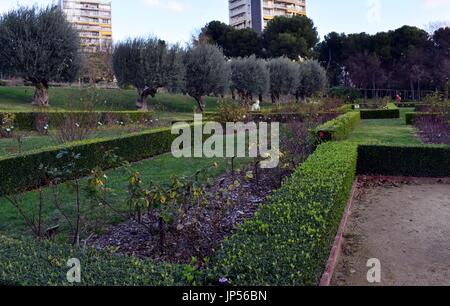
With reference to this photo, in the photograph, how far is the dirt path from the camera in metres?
3.87

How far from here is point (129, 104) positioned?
1123 inches

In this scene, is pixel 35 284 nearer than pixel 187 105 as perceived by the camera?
Yes

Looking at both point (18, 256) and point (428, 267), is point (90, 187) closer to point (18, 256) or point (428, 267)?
point (18, 256)

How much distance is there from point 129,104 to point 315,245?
26.9 metres

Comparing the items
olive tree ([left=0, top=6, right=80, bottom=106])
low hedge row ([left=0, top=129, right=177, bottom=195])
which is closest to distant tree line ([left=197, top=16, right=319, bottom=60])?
olive tree ([left=0, top=6, right=80, bottom=106])

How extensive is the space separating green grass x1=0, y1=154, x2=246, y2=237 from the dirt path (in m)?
2.39

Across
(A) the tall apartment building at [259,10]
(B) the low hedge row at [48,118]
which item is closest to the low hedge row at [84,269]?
(B) the low hedge row at [48,118]

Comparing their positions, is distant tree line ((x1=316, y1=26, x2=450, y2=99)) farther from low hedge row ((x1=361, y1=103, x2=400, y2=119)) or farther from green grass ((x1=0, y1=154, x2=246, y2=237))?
green grass ((x1=0, y1=154, x2=246, y2=237))

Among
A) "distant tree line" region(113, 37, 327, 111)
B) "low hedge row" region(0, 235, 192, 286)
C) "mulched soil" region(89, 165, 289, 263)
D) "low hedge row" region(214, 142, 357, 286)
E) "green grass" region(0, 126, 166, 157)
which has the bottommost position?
"mulched soil" region(89, 165, 289, 263)

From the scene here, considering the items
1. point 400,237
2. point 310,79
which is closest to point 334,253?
point 400,237

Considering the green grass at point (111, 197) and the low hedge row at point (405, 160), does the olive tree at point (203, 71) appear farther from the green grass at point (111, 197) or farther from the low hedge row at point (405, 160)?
the low hedge row at point (405, 160)

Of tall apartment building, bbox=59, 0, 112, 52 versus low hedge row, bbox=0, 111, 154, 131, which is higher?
tall apartment building, bbox=59, 0, 112, 52

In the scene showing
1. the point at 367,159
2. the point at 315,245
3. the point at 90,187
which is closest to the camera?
the point at 315,245
